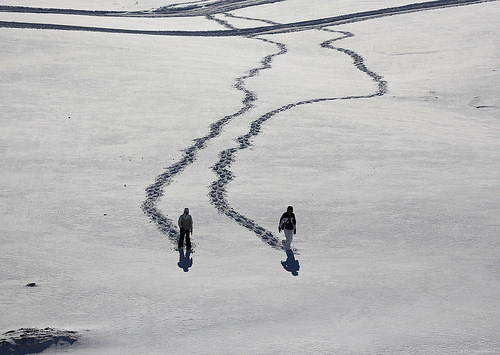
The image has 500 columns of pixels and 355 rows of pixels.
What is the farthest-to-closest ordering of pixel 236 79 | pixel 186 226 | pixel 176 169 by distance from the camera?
pixel 236 79 < pixel 176 169 < pixel 186 226

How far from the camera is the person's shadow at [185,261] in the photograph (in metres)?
14.1

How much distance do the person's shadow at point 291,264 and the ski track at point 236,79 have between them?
1.99ft

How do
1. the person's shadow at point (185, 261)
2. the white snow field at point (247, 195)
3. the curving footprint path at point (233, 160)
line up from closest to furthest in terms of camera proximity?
the white snow field at point (247, 195), the person's shadow at point (185, 261), the curving footprint path at point (233, 160)

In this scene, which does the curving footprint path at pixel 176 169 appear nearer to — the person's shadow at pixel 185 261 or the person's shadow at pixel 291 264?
the person's shadow at pixel 185 261

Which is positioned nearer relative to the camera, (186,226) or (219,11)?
(186,226)

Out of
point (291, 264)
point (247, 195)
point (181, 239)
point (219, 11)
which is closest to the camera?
point (291, 264)

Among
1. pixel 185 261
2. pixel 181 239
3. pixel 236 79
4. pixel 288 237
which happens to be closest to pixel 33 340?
pixel 185 261

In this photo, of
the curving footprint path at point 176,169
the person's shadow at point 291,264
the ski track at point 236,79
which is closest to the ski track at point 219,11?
the ski track at point 236,79

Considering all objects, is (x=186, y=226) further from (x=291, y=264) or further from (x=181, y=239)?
(x=291, y=264)

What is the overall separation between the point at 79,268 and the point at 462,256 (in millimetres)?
7779

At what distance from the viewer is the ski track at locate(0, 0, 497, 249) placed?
57.2 feet

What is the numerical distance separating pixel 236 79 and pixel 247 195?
52.4ft

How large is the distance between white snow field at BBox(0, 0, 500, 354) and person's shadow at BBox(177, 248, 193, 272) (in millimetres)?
177

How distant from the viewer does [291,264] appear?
46.8 ft
